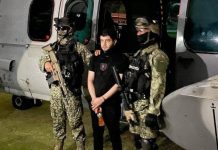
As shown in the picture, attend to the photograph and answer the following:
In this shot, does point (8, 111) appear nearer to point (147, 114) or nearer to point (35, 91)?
point (35, 91)

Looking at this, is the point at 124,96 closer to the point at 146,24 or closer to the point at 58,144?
the point at 146,24

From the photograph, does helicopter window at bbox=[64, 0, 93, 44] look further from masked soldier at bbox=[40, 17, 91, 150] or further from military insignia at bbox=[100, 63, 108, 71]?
military insignia at bbox=[100, 63, 108, 71]

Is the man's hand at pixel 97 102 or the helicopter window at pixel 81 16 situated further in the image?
the helicopter window at pixel 81 16

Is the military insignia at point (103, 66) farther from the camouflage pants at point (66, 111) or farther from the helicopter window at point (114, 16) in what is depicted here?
the helicopter window at point (114, 16)

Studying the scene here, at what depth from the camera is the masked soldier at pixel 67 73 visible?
165 inches

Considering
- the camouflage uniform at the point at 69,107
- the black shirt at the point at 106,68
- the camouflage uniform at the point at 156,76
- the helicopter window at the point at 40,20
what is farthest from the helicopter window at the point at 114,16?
the camouflage uniform at the point at 156,76

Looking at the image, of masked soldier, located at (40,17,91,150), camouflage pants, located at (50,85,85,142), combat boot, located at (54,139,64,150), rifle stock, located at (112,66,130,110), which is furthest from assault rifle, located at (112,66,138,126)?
combat boot, located at (54,139,64,150)

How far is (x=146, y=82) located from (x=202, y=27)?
1.26 metres

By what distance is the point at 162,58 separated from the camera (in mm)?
3537

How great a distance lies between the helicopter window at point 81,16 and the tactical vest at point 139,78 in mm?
1703

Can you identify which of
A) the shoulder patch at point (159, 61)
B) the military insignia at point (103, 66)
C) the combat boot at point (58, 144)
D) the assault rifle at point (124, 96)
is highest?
the shoulder patch at point (159, 61)

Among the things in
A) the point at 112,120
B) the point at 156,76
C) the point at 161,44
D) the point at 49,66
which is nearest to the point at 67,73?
the point at 49,66

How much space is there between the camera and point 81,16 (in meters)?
5.36

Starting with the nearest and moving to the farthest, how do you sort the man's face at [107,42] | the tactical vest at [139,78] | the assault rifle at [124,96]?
the tactical vest at [139,78] < the assault rifle at [124,96] < the man's face at [107,42]
